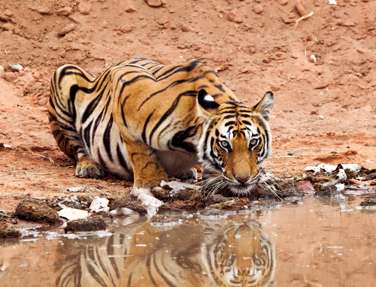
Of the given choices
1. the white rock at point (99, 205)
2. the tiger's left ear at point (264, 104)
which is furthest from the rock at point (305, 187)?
the white rock at point (99, 205)

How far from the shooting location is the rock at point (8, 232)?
25.2 ft

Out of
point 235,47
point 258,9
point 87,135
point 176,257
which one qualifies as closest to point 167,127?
point 87,135

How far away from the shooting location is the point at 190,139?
9.00m

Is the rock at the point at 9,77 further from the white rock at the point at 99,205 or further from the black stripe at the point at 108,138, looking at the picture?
the white rock at the point at 99,205

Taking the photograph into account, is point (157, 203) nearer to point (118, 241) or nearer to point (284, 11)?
point (118, 241)

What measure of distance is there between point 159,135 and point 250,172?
886mm

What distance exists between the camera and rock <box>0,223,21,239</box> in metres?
7.67

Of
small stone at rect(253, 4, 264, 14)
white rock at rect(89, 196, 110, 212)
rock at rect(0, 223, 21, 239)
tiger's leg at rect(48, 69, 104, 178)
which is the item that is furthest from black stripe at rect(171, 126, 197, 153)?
small stone at rect(253, 4, 264, 14)

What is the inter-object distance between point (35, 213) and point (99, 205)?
0.68 metres

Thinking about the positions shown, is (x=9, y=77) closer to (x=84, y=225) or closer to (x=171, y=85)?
(x=171, y=85)

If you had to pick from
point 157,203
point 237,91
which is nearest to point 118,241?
point 157,203

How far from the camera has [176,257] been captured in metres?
7.20

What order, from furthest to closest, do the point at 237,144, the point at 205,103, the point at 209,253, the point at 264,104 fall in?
the point at 264,104 < the point at 205,103 < the point at 237,144 < the point at 209,253

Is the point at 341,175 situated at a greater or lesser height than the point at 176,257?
greater
